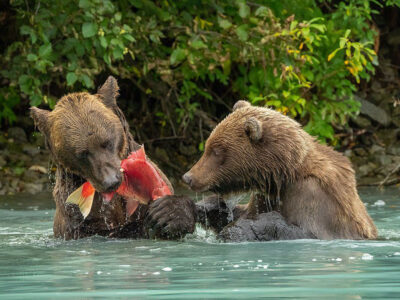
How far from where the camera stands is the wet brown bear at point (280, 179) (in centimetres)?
748

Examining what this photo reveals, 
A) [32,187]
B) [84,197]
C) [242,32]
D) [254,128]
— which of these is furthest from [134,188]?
[32,187]

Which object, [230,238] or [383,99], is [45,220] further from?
[383,99]

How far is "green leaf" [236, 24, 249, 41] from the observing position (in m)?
11.7

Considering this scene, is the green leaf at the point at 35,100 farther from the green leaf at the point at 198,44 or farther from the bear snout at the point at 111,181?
the bear snout at the point at 111,181

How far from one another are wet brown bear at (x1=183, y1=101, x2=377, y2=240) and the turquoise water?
24 centimetres

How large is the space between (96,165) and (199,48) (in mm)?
5130

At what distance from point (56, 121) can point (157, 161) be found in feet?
21.8

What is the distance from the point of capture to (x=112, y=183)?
7.12m

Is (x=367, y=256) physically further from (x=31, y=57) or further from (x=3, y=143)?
(x=3, y=143)

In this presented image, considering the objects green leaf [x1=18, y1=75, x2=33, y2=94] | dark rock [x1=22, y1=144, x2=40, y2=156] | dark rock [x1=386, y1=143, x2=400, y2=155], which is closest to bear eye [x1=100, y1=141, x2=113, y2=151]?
green leaf [x1=18, y1=75, x2=33, y2=94]

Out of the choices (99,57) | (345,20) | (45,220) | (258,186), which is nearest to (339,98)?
(345,20)

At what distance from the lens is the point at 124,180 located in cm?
763

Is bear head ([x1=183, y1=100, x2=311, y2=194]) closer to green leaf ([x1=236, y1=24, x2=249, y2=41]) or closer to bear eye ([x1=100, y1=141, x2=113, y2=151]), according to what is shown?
bear eye ([x1=100, y1=141, x2=113, y2=151])

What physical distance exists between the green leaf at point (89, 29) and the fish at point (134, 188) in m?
3.24
